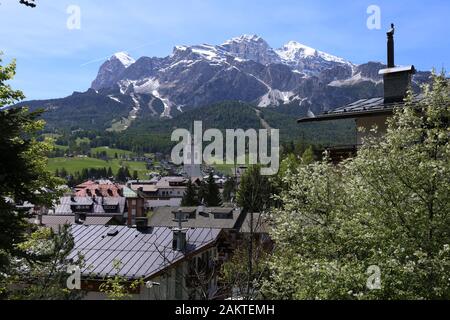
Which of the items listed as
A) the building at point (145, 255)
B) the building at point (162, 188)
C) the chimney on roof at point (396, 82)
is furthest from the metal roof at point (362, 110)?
the building at point (162, 188)

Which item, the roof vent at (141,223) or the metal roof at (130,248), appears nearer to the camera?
the metal roof at (130,248)

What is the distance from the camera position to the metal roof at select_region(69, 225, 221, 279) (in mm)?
20328

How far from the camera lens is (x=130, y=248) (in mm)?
23062

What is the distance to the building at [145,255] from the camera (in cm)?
1923

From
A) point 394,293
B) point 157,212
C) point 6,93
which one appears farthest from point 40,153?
point 157,212

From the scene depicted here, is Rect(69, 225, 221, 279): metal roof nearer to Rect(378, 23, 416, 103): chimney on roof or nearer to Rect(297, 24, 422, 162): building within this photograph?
Rect(297, 24, 422, 162): building

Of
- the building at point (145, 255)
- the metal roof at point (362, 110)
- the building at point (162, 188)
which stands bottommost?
the building at point (162, 188)

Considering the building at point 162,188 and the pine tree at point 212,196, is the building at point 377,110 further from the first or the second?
the building at point 162,188

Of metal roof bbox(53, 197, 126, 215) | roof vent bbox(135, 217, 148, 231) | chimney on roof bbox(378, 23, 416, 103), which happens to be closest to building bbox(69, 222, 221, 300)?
roof vent bbox(135, 217, 148, 231)

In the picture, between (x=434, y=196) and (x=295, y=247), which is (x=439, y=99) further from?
(x=295, y=247)

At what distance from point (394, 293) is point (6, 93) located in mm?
13079
